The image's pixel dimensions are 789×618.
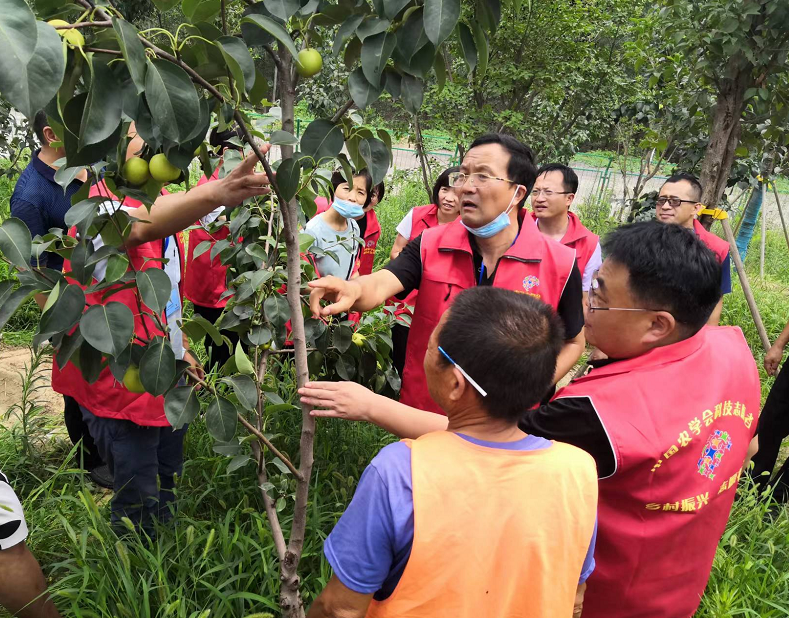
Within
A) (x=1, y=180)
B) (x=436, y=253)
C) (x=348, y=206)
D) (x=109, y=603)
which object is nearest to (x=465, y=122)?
(x=348, y=206)

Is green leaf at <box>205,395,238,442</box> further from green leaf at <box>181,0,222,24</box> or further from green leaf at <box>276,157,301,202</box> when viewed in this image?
green leaf at <box>181,0,222,24</box>

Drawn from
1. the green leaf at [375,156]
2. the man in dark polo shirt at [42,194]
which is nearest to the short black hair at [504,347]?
the green leaf at [375,156]

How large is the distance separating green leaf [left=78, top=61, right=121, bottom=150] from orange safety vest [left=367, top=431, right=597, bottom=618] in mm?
664

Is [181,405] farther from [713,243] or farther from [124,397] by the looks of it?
[713,243]

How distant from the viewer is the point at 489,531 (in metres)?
1.01

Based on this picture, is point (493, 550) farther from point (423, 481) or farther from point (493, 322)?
point (493, 322)

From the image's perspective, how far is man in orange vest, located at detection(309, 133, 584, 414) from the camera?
2209 mm

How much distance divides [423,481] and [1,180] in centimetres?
767

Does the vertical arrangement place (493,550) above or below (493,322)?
below

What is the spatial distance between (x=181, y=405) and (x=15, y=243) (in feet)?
1.52

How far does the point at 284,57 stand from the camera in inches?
53.1

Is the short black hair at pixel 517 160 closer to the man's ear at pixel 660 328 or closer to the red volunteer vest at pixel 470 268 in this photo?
the red volunteer vest at pixel 470 268

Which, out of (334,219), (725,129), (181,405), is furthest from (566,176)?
(181,405)

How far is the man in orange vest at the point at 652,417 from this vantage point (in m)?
1.32
